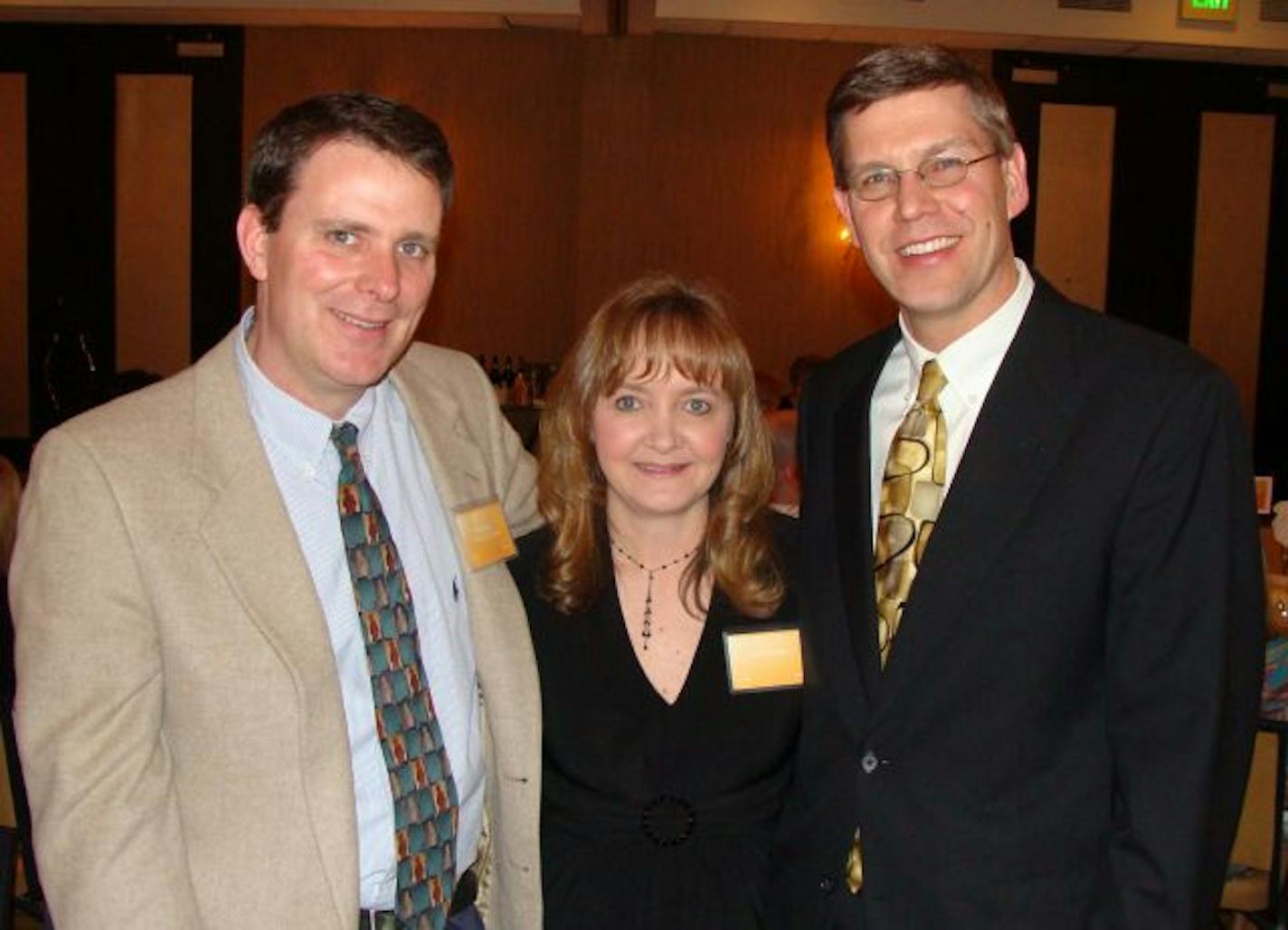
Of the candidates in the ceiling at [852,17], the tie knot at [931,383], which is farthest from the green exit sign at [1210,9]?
the tie knot at [931,383]

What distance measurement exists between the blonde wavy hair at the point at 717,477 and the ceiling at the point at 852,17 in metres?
6.93

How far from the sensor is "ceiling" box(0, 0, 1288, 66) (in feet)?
29.5

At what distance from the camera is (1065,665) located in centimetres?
167

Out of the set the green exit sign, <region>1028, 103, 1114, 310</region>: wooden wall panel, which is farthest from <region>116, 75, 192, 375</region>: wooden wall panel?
the green exit sign

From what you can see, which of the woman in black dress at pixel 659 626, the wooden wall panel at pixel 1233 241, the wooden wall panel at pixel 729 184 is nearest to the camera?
the woman in black dress at pixel 659 626

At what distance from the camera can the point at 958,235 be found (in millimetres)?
1869

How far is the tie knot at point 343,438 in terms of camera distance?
6.14 ft

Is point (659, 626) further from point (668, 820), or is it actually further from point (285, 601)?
point (285, 601)

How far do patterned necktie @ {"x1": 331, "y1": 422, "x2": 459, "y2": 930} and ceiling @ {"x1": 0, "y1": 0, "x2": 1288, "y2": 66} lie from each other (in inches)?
297

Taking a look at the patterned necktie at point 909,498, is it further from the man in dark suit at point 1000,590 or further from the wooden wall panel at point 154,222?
the wooden wall panel at point 154,222

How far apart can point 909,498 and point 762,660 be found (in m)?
0.49

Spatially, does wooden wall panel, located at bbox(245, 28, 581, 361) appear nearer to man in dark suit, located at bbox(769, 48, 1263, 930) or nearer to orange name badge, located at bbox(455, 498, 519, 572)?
orange name badge, located at bbox(455, 498, 519, 572)

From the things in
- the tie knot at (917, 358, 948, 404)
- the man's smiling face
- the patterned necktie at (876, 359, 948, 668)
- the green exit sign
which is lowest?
the patterned necktie at (876, 359, 948, 668)

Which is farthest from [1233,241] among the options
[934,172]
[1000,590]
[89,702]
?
[89,702]
